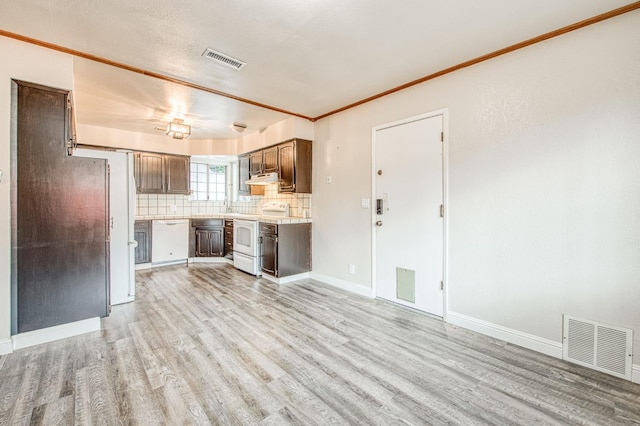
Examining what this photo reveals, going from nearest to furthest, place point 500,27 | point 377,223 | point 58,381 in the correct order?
point 58,381
point 500,27
point 377,223

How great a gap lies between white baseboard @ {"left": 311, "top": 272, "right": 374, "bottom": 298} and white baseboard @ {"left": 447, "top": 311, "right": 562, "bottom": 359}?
1105 mm

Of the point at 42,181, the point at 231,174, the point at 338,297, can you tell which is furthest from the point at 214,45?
the point at 231,174

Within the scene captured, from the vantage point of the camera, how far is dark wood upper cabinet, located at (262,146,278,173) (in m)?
4.88

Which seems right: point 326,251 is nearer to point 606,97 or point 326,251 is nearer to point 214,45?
point 214,45

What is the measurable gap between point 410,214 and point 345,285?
147cm

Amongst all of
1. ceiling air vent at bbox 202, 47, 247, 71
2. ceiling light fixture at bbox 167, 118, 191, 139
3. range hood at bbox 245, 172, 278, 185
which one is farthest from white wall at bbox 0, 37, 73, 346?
range hood at bbox 245, 172, 278, 185

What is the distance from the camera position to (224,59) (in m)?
2.71

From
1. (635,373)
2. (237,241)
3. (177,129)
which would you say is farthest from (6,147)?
(635,373)

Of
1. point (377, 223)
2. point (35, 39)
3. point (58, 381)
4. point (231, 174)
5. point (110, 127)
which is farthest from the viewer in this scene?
point (231, 174)

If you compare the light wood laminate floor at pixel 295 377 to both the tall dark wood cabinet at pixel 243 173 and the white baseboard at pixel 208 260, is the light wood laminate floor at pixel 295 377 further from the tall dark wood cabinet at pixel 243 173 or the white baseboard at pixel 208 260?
the tall dark wood cabinet at pixel 243 173

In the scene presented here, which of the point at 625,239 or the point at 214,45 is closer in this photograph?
the point at 625,239

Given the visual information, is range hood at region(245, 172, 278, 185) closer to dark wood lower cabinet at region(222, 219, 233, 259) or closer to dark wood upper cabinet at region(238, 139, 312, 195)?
dark wood upper cabinet at region(238, 139, 312, 195)

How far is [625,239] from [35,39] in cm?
487

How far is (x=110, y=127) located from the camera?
5.06 meters
